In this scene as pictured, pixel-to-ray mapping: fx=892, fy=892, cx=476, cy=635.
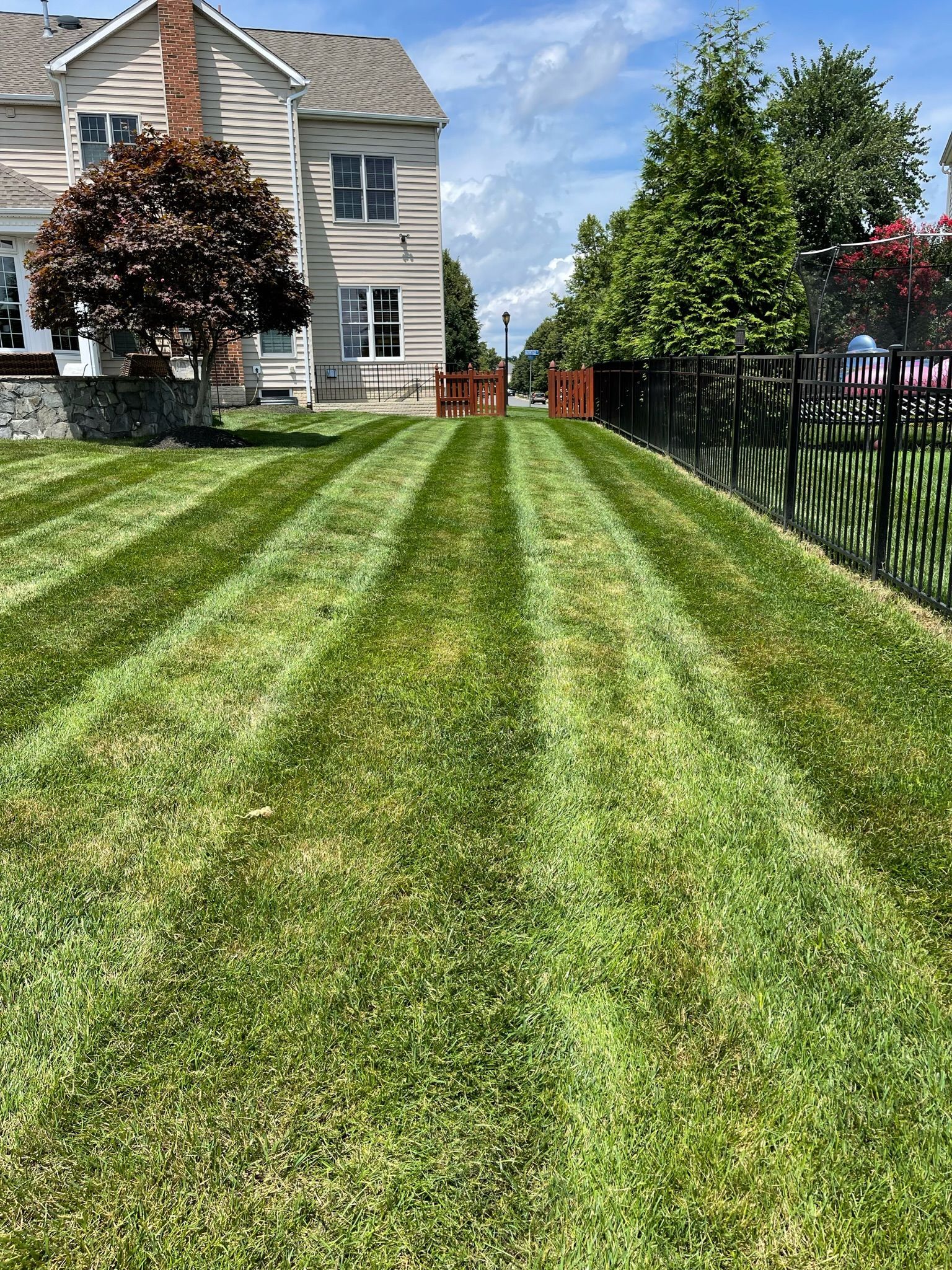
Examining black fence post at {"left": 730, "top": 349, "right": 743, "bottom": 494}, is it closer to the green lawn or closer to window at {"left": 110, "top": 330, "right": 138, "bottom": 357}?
the green lawn

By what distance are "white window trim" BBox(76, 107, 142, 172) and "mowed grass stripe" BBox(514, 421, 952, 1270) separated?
2038cm

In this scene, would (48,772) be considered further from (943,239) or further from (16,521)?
(943,239)

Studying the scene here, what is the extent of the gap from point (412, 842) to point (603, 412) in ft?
50.8

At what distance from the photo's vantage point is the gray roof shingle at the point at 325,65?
20.4m

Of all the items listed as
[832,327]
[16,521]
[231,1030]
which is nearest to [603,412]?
[832,327]

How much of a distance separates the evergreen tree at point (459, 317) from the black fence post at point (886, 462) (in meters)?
52.2

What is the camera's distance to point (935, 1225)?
5.76ft

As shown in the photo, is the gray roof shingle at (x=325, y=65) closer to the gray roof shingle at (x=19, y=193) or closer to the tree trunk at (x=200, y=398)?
the gray roof shingle at (x=19, y=193)

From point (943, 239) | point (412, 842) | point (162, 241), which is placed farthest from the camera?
point (943, 239)

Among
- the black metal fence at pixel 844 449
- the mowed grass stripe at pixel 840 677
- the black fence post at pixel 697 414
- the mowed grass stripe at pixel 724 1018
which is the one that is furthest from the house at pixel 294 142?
the mowed grass stripe at pixel 724 1018

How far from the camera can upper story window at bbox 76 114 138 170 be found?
1909 cm

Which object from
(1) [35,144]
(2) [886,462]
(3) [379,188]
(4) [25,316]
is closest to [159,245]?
(4) [25,316]

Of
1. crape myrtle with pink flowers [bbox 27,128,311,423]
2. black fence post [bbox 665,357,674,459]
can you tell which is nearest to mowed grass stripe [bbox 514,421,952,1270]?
black fence post [bbox 665,357,674,459]

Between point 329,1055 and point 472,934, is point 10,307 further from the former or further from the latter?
point 329,1055
